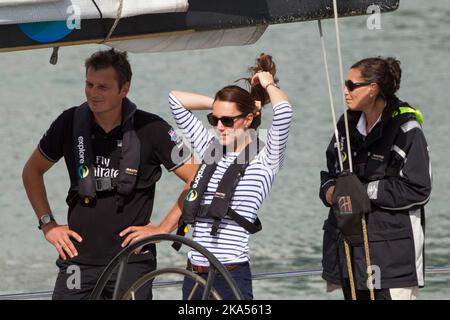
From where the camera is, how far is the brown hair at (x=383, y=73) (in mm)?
5531

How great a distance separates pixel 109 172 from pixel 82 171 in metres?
0.13

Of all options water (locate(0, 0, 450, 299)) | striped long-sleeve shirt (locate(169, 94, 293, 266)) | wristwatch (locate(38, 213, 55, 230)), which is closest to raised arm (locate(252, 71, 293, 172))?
striped long-sleeve shirt (locate(169, 94, 293, 266))

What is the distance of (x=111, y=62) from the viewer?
559 centimetres

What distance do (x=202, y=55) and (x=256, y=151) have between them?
15.7 metres

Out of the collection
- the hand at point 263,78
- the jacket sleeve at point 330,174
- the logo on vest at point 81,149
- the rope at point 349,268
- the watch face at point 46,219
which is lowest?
the rope at point 349,268

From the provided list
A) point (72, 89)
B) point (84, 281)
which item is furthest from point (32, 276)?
point (72, 89)

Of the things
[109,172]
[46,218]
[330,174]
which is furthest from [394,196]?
[46,218]

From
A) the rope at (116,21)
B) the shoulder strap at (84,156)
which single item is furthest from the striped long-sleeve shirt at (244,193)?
the rope at (116,21)

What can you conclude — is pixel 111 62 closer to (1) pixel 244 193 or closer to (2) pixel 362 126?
(1) pixel 244 193

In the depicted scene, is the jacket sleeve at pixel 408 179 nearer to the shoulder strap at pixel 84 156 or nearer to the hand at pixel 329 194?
the hand at pixel 329 194

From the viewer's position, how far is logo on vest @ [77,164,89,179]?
18.3 feet

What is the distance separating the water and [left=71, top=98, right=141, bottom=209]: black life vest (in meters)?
5.39

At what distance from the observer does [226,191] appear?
205 inches

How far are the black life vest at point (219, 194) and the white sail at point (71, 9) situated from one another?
74 centimetres
